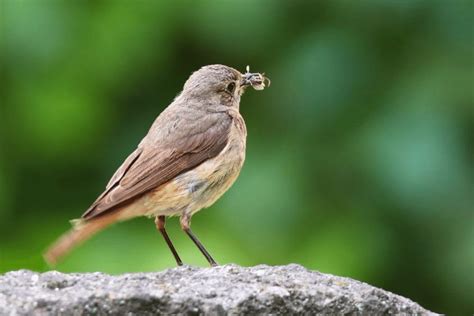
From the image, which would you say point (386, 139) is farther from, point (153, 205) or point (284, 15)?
point (153, 205)

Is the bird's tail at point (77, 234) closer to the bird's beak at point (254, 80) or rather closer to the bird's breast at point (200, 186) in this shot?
the bird's breast at point (200, 186)

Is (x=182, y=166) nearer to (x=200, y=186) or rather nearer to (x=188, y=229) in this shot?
(x=200, y=186)

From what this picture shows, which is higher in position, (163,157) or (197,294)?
(163,157)

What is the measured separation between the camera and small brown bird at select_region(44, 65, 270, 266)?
18.6 ft

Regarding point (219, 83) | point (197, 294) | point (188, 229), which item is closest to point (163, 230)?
point (188, 229)

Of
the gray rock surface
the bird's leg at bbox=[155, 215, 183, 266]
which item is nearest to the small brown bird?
the bird's leg at bbox=[155, 215, 183, 266]

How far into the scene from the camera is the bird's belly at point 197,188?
5949 millimetres

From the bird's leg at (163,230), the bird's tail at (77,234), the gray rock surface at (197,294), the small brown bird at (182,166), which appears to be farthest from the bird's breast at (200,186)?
the gray rock surface at (197,294)

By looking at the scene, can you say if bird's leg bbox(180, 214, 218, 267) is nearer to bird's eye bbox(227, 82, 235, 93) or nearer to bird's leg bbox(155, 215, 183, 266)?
bird's leg bbox(155, 215, 183, 266)

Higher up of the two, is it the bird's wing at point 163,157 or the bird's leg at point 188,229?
the bird's wing at point 163,157

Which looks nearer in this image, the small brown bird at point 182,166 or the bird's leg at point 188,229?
the small brown bird at point 182,166

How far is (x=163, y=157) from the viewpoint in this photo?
5961 mm

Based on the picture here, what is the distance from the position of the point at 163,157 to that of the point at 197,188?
23 cm

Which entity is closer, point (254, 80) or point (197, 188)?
point (197, 188)
